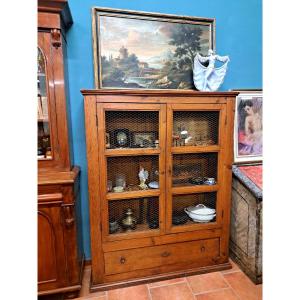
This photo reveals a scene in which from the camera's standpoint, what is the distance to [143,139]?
183 centimetres

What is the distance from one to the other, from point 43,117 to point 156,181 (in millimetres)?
1016

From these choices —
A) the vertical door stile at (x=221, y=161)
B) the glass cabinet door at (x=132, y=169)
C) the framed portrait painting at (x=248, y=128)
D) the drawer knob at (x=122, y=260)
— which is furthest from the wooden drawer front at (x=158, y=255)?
the framed portrait painting at (x=248, y=128)

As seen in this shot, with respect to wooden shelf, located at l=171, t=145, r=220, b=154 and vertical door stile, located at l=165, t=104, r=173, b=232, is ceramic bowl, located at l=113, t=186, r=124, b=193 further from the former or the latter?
wooden shelf, located at l=171, t=145, r=220, b=154

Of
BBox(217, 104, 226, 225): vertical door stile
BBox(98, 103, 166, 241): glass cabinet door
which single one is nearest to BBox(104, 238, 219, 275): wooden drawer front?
BBox(98, 103, 166, 241): glass cabinet door

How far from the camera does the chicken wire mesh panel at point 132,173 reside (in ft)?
5.94

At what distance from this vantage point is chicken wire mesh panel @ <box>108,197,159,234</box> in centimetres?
184

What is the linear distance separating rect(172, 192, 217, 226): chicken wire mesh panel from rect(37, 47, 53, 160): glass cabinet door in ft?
3.69

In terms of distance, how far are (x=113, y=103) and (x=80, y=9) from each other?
3.02 feet
